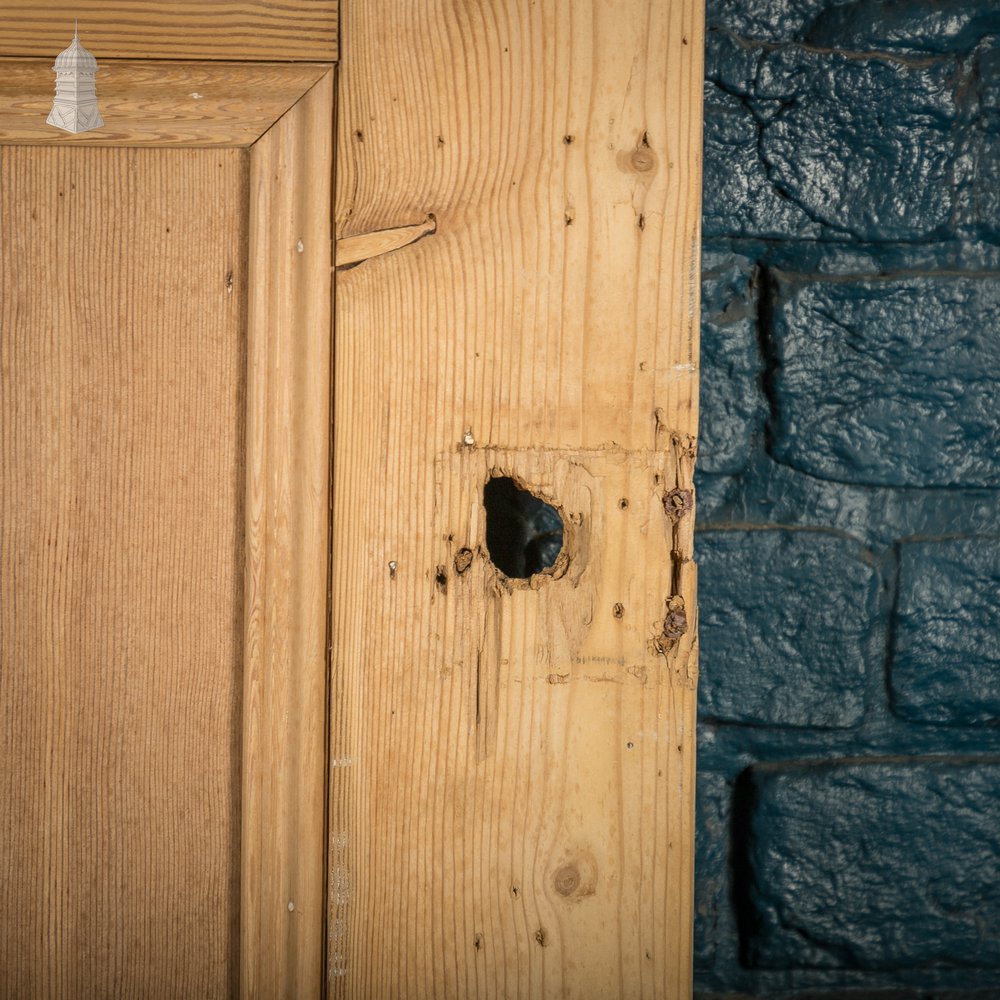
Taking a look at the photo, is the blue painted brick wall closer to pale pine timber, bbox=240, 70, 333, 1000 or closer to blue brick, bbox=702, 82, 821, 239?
blue brick, bbox=702, 82, 821, 239

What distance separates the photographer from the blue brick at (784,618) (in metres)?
0.94

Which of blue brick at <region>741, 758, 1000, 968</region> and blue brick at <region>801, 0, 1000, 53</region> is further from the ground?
blue brick at <region>801, 0, 1000, 53</region>

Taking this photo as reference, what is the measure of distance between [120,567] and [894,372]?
0.79 meters

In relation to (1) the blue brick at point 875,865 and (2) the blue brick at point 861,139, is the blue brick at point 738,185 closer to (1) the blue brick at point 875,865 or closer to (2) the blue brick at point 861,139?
(2) the blue brick at point 861,139

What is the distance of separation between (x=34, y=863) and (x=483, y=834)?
374 millimetres

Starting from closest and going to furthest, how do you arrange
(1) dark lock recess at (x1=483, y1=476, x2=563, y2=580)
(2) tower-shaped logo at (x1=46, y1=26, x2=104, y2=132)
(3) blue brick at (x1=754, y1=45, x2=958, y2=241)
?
(2) tower-shaped logo at (x1=46, y1=26, x2=104, y2=132) < (1) dark lock recess at (x1=483, y1=476, x2=563, y2=580) < (3) blue brick at (x1=754, y1=45, x2=958, y2=241)

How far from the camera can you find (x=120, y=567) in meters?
0.71

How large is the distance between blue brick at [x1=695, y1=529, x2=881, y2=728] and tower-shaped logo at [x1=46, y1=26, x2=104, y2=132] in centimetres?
69

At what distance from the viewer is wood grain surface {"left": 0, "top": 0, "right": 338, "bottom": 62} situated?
0.68m

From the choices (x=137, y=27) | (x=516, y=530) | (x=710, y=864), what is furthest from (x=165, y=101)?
(x=710, y=864)

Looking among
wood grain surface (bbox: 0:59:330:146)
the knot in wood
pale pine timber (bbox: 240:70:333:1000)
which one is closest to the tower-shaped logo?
wood grain surface (bbox: 0:59:330:146)

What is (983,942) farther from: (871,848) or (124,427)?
(124,427)

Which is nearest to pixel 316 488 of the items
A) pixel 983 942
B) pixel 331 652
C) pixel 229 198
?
pixel 331 652

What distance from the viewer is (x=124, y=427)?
71cm
